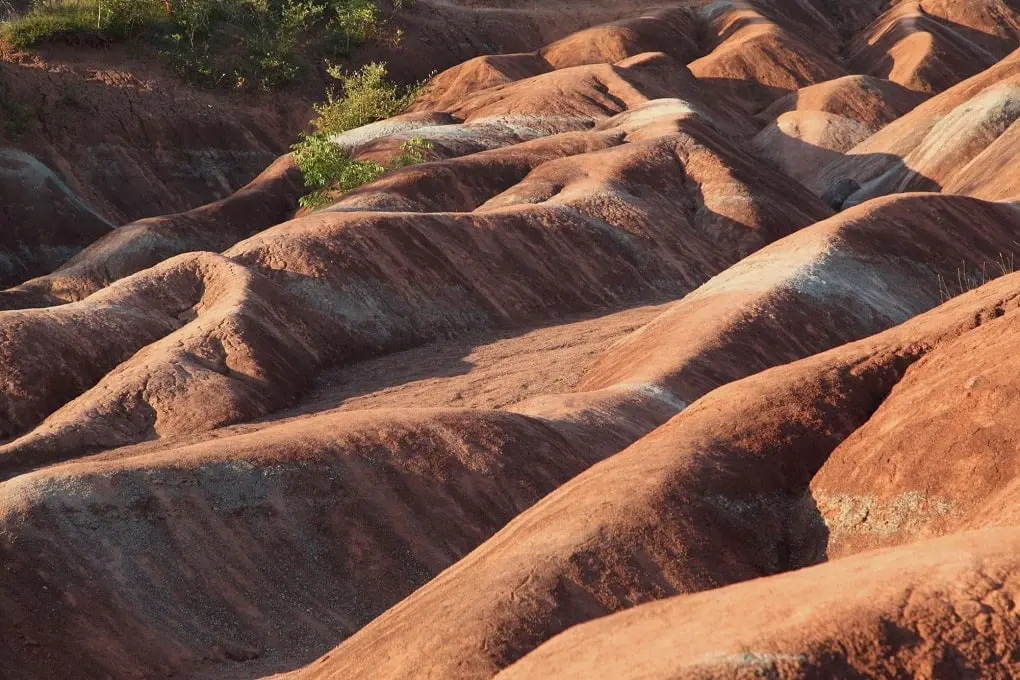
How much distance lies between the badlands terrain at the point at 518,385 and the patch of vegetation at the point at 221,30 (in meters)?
1.07

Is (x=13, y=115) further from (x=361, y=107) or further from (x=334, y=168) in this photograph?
(x=334, y=168)

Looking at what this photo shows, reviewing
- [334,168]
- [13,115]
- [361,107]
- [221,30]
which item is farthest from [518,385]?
[221,30]

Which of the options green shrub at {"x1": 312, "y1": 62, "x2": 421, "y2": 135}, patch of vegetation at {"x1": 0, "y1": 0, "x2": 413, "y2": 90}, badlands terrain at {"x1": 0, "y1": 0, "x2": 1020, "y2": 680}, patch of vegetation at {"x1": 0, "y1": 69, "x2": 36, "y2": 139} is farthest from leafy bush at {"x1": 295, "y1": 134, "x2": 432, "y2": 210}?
patch of vegetation at {"x1": 0, "y1": 0, "x2": 413, "y2": 90}

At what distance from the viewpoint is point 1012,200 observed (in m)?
26.1

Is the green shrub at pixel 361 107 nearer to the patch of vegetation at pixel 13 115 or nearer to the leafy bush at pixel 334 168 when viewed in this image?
the leafy bush at pixel 334 168

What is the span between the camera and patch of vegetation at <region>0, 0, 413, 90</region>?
39500 millimetres

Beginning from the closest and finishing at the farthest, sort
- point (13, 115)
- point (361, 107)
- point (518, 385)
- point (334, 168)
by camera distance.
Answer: point (518, 385) < point (334, 168) < point (13, 115) < point (361, 107)

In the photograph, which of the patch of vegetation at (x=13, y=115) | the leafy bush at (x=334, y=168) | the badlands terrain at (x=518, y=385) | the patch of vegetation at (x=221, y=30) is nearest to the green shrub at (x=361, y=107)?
the badlands terrain at (x=518, y=385)

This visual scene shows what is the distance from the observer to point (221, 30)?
43469 mm

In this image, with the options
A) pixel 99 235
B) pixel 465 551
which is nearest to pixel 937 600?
pixel 465 551

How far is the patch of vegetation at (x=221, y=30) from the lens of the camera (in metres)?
39.5

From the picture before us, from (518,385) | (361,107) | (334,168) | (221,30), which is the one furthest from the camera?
(221,30)

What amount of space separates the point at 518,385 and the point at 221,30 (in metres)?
28.9

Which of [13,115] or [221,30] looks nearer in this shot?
[13,115]
